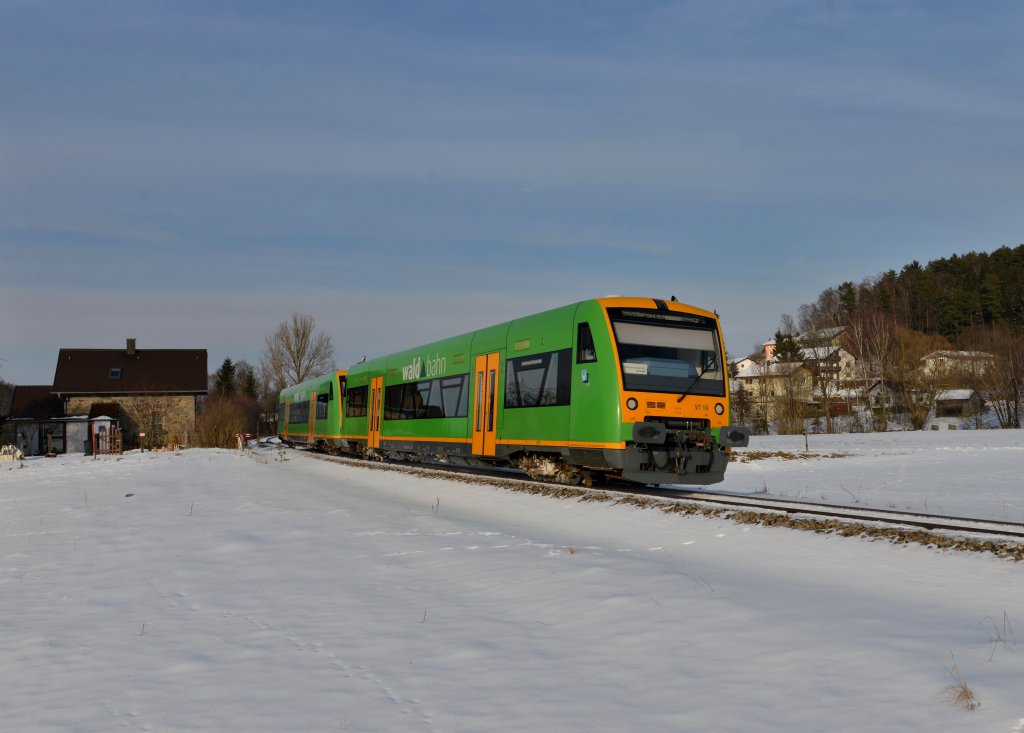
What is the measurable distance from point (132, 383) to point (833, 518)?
196 ft

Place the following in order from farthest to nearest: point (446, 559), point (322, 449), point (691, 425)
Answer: point (322, 449), point (691, 425), point (446, 559)

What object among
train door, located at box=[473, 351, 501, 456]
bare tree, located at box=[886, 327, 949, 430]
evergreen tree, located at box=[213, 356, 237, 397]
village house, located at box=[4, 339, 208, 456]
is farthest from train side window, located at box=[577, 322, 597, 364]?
evergreen tree, located at box=[213, 356, 237, 397]

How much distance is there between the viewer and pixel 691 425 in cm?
1419

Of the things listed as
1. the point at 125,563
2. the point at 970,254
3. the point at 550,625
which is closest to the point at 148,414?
the point at 125,563

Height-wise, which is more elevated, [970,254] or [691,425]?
[970,254]

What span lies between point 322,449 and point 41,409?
3280 centimetres

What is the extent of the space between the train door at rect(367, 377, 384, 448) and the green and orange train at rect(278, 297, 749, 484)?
6850mm

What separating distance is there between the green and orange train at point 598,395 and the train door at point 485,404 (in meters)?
0.03

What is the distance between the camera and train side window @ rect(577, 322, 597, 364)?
14336mm

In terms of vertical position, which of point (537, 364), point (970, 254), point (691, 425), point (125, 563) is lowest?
point (125, 563)

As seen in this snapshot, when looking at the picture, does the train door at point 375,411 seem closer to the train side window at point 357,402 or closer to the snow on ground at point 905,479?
the train side window at point 357,402

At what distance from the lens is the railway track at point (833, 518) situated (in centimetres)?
846

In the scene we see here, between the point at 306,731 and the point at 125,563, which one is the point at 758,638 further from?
the point at 125,563

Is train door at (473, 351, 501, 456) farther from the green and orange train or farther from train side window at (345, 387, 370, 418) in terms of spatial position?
train side window at (345, 387, 370, 418)
